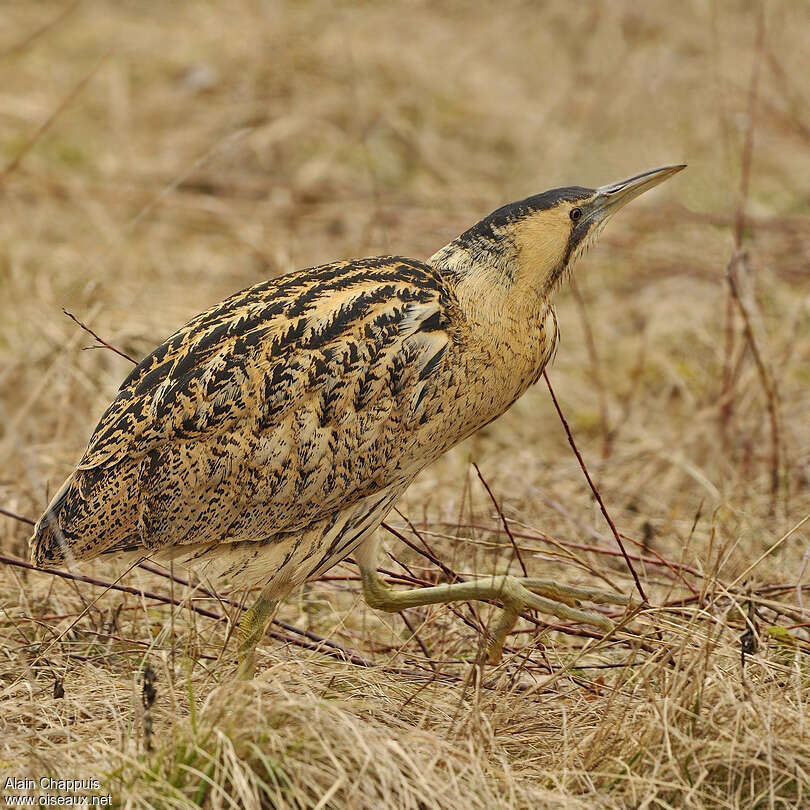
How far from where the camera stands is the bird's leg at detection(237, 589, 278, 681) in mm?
3141

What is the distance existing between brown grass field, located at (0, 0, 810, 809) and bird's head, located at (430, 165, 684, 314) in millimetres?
699

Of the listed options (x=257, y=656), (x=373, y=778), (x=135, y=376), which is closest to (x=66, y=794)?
(x=373, y=778)

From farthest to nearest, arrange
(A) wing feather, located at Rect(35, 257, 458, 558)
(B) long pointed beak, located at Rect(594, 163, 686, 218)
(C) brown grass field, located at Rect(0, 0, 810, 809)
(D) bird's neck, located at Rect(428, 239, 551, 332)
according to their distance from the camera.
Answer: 1. (B) long pointed beak, located at Rect(594, 163, 686, 218)
2. (D) bird's neck, located at Rect(428, 239, 551, 332)
3. (A) wing feather, located at Rect(35, 257, 458, 558)
4. (C) brown grass field, located at Rect(0, 0, 810, 809)

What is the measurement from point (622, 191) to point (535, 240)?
30 cm

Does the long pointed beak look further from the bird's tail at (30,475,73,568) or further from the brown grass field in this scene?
the bird's tail at (30,475,73,568)

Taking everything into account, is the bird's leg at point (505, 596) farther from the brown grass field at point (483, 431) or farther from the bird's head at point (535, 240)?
the bird's head at point (535, 240)

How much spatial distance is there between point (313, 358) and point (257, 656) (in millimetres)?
873

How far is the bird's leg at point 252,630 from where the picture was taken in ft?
10.3

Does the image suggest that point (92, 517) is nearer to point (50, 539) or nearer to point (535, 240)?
point (50, 539)

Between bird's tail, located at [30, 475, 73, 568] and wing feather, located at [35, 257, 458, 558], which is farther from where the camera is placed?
bird's tail, located at [30, 475, 73, 568]

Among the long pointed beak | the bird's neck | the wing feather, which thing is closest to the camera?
the wing feather

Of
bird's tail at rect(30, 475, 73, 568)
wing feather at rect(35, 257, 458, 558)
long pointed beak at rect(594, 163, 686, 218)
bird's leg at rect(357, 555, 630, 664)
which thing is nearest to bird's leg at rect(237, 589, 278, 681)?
wing feather at rect(35, 257, 458, 558)

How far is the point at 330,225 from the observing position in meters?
7.75

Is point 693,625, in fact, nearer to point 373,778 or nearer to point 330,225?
point 373,778
